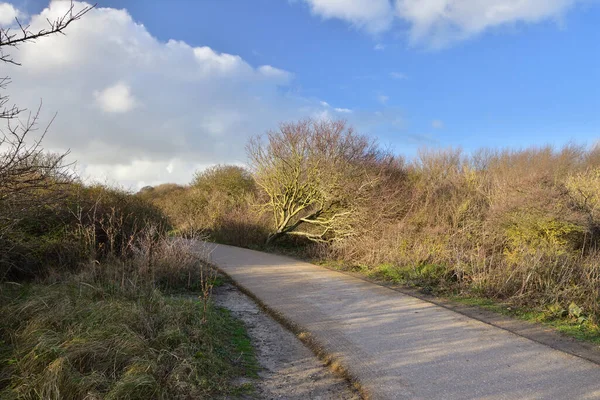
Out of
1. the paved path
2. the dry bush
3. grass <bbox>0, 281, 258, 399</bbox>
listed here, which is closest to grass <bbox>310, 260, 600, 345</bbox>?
the dry bush

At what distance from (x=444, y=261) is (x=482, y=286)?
184cm

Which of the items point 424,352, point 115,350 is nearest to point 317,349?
point 424,352

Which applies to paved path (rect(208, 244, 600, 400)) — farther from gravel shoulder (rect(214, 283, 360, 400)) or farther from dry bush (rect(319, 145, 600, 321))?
dry bush (rect(319, 145, 600, 321))

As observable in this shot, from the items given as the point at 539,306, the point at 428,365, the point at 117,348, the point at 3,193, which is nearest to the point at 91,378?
the point at 117,348

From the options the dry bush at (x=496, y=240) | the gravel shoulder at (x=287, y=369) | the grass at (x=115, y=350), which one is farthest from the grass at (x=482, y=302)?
the grass at (x=115, y=350)

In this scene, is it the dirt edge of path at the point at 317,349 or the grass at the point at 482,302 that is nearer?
the dirt edge of path at the point at 317,349

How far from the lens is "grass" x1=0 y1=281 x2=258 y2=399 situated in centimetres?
348

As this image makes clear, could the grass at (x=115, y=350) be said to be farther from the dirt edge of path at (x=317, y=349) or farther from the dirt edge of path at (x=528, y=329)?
the dirt edge of path at (x=528, y=329)

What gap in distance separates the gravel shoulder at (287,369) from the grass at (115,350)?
18 cm

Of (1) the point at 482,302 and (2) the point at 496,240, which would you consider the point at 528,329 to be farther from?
(2) the point at 496,240

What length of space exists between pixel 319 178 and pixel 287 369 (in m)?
11.5

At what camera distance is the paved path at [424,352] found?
398 cm

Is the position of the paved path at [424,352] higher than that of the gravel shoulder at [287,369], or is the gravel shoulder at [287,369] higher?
the paved path at [424,352]

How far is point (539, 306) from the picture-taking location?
669 cm
